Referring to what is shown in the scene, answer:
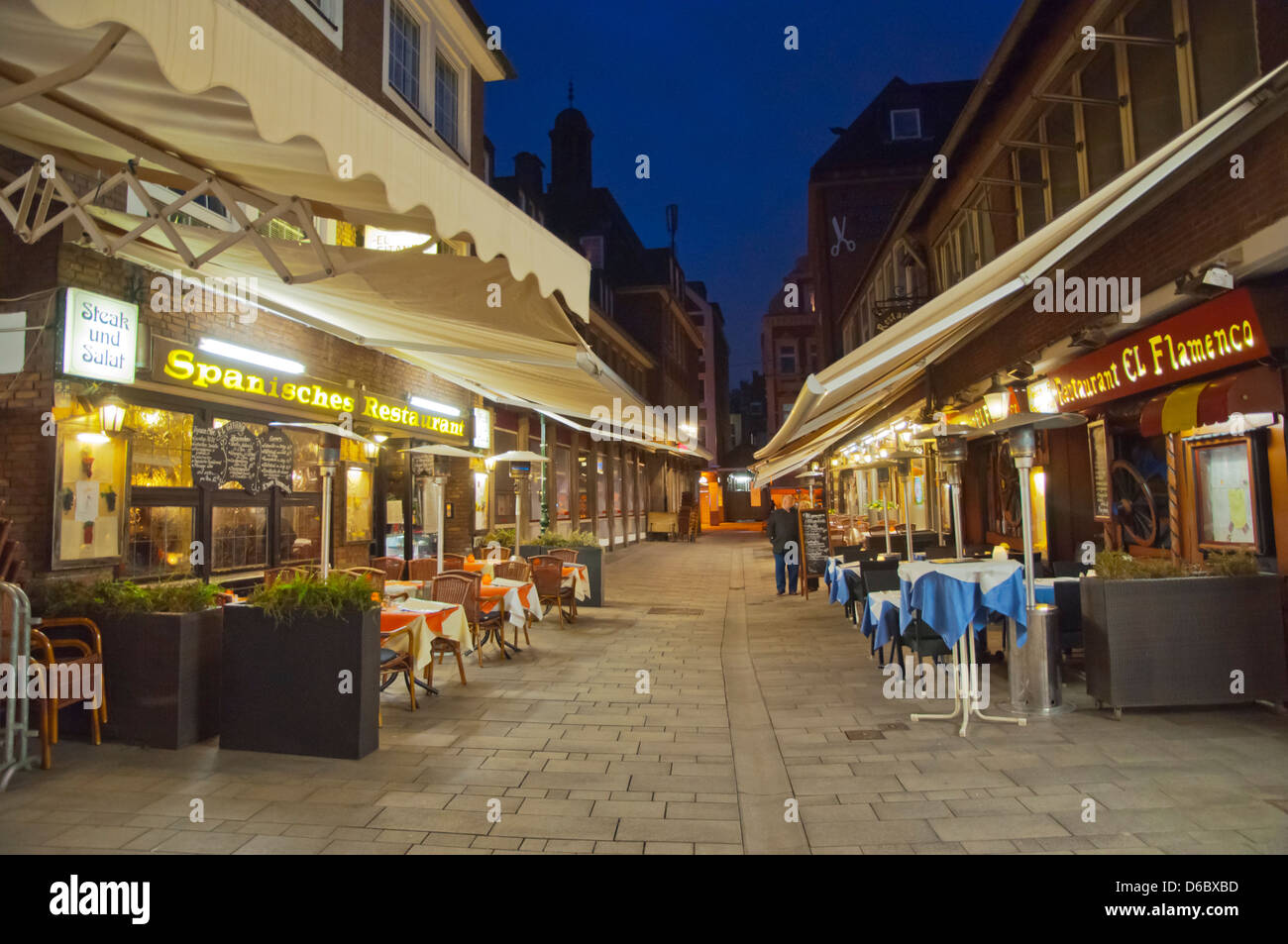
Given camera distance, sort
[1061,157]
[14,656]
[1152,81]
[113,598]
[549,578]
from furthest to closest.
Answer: [549,578]
[1061,157]
[1152,81]
[113,598]
[14,656]

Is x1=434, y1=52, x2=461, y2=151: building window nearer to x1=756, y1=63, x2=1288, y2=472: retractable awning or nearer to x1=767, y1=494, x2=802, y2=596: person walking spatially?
x1=767, y1=494, x2=802, y2=596: person walking

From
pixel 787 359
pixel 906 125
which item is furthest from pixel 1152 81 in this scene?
pixel 787 359

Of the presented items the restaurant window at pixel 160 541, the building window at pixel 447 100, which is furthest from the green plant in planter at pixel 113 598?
the building window at pixel 447 100

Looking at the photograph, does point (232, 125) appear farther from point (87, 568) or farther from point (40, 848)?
point (87, 568)

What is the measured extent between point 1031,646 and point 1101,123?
6058 mm

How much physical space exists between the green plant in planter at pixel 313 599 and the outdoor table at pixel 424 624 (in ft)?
2.02

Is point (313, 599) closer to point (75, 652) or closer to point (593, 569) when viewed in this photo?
point (75, 652)

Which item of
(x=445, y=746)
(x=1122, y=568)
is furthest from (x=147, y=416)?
(x=1122, y=568)

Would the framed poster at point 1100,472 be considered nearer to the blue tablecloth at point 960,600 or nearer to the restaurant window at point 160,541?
the blue tablecloth at point 960,600

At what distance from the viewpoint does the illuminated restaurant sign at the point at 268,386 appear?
704 cm

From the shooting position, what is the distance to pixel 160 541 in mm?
7453

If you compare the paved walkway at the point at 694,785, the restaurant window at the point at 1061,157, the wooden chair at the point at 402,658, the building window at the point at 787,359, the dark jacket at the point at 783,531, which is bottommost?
the paved walkway at the point at 694,785

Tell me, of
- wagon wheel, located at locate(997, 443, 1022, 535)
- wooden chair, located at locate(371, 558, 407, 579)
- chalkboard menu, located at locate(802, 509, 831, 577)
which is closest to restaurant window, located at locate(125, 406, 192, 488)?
wooden chair, located at locate(371, 558, 407, 579)
